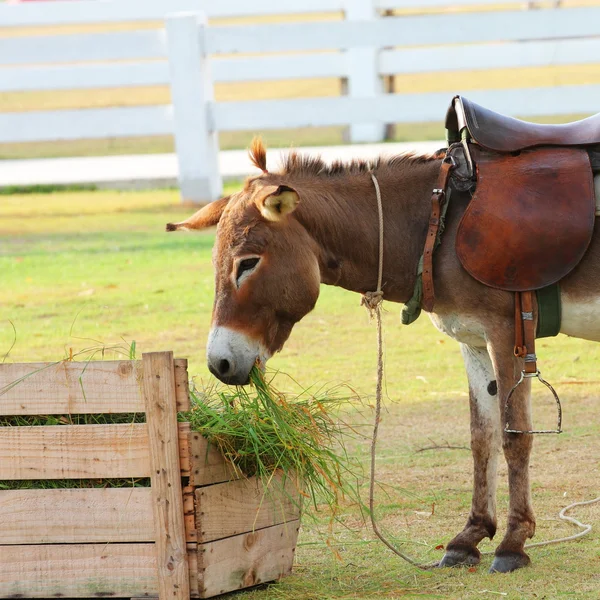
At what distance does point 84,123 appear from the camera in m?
17.6

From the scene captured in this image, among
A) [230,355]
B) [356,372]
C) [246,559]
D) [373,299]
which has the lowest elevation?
[246,559]

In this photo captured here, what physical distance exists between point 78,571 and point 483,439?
1.80 metres

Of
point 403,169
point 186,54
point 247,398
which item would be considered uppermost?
point 186,54

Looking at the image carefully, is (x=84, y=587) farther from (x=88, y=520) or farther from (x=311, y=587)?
(x=311, y=587)

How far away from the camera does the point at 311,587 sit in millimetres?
4152

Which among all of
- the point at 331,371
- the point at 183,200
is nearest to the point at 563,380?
the point at 331,371

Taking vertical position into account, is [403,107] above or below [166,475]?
above

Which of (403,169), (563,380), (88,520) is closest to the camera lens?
(88,520)

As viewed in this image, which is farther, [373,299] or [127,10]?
[127,10]

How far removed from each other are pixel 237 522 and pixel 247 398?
0.49m

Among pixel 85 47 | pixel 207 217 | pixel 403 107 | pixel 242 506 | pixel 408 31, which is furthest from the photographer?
pixel 85 47

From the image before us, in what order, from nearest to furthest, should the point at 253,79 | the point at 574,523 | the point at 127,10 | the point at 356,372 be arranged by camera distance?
the point at 574,523, the point at 356,372, the point at 253,79, the point at 127,10

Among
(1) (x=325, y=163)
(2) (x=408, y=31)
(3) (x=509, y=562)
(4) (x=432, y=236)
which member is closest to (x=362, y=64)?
(2) (x=408, y=31)

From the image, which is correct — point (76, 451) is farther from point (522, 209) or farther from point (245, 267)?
point (522, 209)
